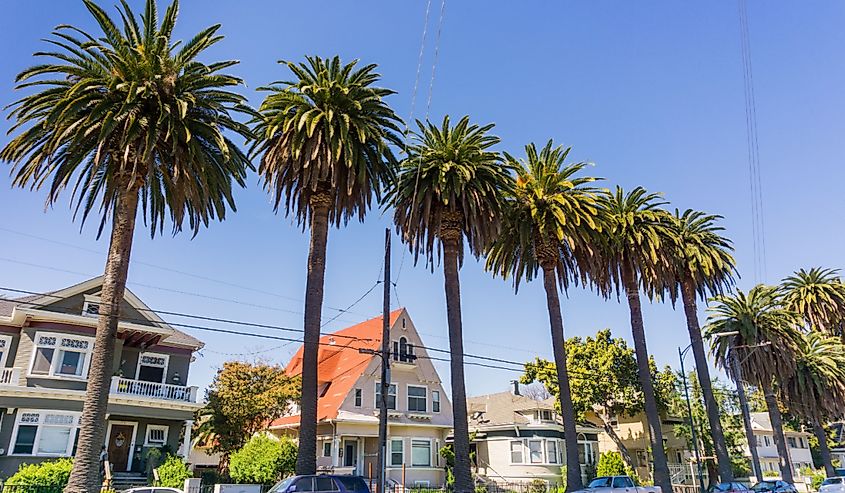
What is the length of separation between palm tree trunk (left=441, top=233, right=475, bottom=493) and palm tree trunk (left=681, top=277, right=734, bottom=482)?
20248 millimetres

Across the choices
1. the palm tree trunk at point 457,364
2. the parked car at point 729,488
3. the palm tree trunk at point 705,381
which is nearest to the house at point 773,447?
the palm tree trunk at point 705,381

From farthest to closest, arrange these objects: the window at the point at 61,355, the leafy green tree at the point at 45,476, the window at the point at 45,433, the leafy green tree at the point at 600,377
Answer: the leafy green tree at the point at 600,377 → the window at the point at 61,355 → the window at the point at 45,433 → the leafy green tree at the point at 45,476

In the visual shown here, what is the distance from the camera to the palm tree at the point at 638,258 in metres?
34.2

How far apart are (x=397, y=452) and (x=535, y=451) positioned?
1138 cm

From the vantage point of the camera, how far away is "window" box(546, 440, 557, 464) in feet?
147

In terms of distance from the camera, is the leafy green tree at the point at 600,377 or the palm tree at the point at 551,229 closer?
the palm tree at the point at 551,229

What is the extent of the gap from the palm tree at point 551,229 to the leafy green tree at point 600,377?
57.0ft

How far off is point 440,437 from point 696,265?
22303 mm

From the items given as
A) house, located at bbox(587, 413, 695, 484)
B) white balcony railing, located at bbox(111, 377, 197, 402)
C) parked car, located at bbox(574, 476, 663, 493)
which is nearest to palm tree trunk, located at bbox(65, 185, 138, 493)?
white balcony railing, located at bbox(111, 377, 197, 402)

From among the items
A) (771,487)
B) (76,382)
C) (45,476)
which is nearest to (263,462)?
(45,476)

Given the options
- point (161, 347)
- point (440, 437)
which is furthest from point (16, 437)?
point (440, 437)

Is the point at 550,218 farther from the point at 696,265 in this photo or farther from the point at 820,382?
the point at 820,382

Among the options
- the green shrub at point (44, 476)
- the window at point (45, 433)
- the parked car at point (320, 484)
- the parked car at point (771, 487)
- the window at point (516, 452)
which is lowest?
the parked car at point (771, 487)

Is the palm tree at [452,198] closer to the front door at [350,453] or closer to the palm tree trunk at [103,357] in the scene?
the palm tree trunk at [103,357]
